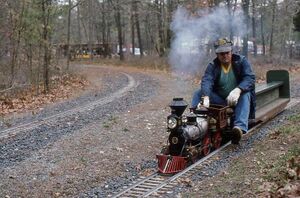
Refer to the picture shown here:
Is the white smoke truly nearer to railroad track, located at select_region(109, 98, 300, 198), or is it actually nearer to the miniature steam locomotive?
the miniature steam locomotive

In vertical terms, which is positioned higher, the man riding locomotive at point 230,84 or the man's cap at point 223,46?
the man's cap at point 223,46

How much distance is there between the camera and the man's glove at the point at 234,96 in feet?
28.8

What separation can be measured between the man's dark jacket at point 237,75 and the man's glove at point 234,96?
123 millimetres

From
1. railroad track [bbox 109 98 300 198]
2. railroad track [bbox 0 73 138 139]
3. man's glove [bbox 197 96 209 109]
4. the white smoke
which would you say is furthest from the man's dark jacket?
the white smoke

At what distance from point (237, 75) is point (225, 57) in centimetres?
46

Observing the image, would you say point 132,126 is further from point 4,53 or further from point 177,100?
point 4,53

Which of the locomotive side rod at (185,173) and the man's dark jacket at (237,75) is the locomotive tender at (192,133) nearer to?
the locomotive side rod at (185,173)

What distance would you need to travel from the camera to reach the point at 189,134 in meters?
7.61

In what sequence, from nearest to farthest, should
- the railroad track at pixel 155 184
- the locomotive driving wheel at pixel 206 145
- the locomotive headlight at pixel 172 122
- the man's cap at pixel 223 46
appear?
the railroad track at pixel 155 184, the locomotive headlight at pixel 172 122, the locomotive driving wheel at pixel 206 145, the man's cap at pixel 223 46

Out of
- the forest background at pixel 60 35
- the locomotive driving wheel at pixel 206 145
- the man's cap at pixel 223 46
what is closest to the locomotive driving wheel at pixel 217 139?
the locomotive driving wheel at pixel 206 145

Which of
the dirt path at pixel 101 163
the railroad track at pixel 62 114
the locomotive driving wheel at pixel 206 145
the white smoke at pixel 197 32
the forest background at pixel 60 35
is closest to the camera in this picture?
the dirt path at pixel 101 163

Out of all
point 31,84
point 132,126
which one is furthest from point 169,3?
point 132,126

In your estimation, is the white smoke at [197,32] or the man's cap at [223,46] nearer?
the man's cap at [223,46]

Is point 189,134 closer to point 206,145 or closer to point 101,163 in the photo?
point 206,145
